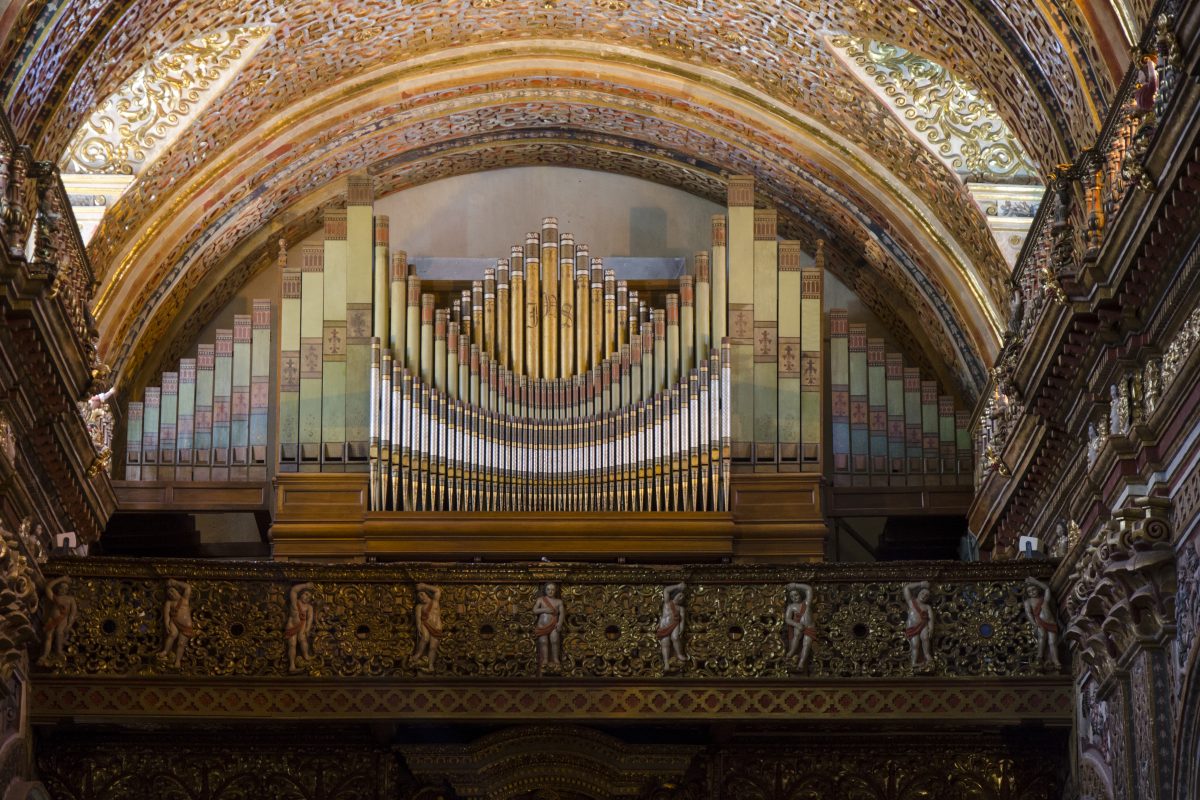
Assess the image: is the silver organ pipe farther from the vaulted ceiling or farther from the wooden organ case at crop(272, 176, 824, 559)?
the vaulted ceiling

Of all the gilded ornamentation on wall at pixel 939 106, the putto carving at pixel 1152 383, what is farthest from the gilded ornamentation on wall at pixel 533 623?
the gilded ornamentation on wall at pixel 939 106

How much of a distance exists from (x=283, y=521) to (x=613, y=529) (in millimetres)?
2429

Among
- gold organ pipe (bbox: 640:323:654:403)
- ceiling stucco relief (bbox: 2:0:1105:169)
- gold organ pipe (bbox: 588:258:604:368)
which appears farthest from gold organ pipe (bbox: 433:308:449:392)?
ceiling stucco relief (bbox: 2:0:1105:169)

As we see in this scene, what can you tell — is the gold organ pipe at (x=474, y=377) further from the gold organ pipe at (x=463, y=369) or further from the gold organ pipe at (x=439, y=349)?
the gold organ pipe at (x=439, y=349)

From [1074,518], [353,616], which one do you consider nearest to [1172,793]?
[1074,518]

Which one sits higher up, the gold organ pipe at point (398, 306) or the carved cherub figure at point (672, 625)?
the gold organ pipe at point (398, 306)

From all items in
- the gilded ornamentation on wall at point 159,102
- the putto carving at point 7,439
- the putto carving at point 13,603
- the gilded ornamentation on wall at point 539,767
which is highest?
the gilded ornamentation on wall at point 159,102

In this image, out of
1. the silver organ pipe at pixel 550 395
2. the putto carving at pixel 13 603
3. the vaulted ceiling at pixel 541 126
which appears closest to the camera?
the putto carving at pixel 13 603

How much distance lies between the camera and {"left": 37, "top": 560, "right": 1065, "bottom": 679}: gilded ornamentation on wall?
50.2 ft

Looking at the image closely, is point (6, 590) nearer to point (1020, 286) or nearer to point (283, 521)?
point (283, 521)

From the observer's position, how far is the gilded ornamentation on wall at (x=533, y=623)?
15305 mm

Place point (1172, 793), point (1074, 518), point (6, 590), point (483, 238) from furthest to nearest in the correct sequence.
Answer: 1. point (483, 238)
2. point (1074, 518)
3. point (6, 590)
4. point (1172, 793)

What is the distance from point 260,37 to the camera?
56.9ft

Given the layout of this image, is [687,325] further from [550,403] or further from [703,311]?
[550,403]
